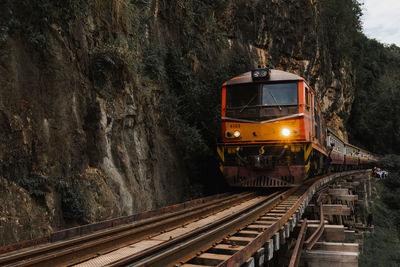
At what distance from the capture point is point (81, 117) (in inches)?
303

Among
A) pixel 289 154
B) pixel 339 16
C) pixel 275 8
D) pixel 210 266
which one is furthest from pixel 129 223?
pixel 339 16

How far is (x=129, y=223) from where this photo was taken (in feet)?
19.7

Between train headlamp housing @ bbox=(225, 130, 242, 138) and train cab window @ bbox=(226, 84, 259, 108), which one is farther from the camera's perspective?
train cab window @ bbox=(226, 84, 259, 108)

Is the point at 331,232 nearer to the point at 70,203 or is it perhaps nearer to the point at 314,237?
the point at 314,237

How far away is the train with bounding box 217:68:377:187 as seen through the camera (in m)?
9.71

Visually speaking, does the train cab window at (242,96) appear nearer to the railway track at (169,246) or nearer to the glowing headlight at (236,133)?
the glowing headlight at (236,133)

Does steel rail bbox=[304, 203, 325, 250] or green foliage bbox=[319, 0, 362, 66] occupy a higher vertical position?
green foliage bbox=[319, 0, 362, 66]

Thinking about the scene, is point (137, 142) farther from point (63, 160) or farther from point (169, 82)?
point (169, 82)

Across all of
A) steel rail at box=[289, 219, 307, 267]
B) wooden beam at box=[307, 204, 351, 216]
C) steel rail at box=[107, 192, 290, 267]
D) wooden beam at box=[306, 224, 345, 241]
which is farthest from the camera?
wooden beam at box=[307, 204, 351, 216]

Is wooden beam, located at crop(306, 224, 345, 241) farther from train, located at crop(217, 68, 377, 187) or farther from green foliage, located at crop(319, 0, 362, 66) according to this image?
green foliage, located at crop(319, 0, 362, 66)

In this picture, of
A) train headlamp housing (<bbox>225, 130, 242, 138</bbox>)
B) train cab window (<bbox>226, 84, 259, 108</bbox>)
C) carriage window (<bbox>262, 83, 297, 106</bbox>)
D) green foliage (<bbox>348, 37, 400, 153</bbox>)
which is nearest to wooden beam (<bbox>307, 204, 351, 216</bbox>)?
train headlamp housing (<bbox>225, 130, 242, 138</bbox>)

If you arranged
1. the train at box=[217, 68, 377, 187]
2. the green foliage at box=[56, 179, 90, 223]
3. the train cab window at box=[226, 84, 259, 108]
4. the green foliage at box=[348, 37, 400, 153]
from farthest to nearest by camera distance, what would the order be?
1. the green foliage at box=[348, 37, 400, 153]
2. the train cab window at box=[226, 84, 259, 108]
3. the train at box=[217, 68, 377, 187]
4. the green foliage at box=[56, 179, 90, 223]

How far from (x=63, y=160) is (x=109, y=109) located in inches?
82.1

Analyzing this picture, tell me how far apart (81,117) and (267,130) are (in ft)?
16.7
